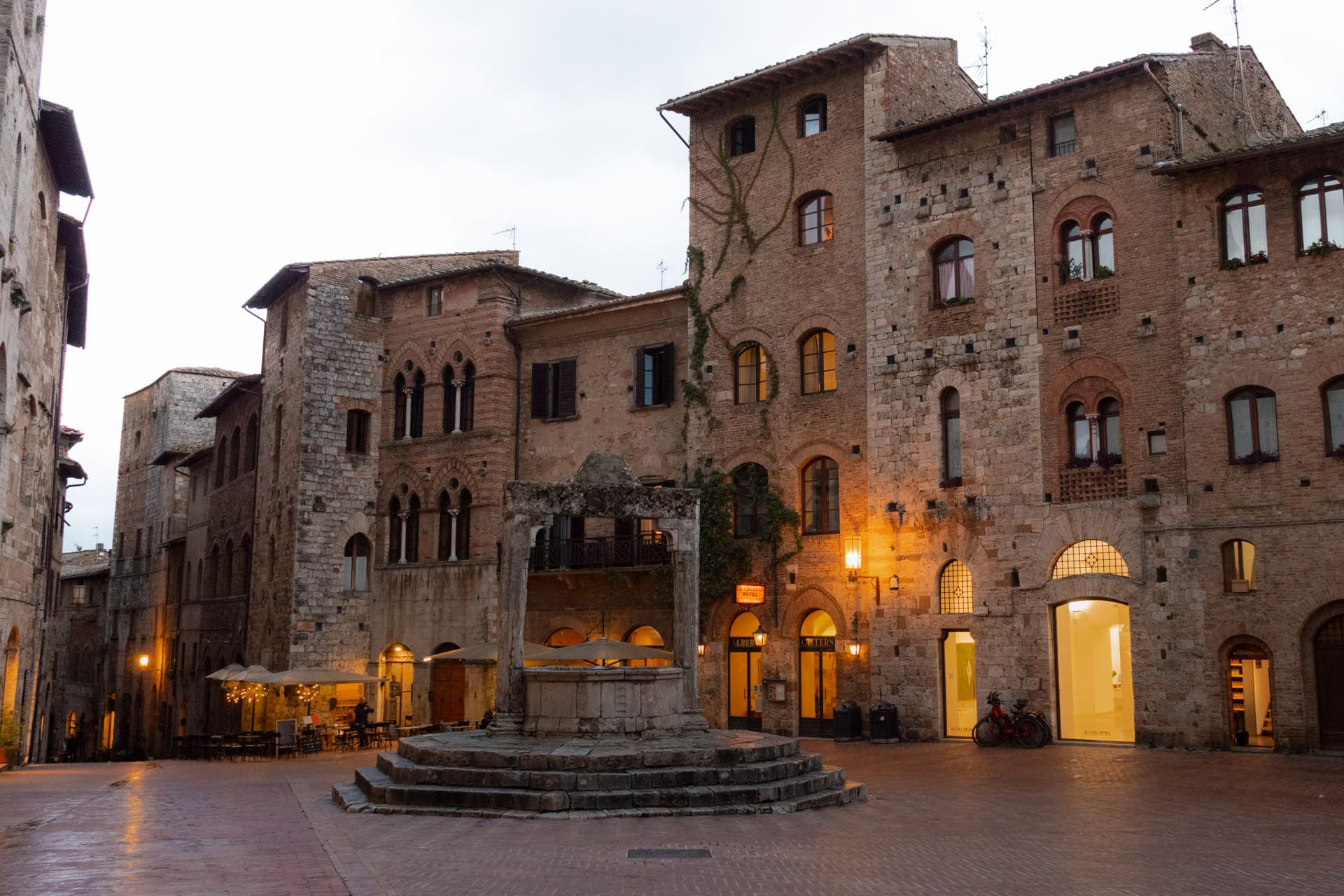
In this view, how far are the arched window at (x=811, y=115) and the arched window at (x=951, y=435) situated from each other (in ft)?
23.1

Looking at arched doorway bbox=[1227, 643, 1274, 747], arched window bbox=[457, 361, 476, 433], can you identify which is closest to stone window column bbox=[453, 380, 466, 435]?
arched window bbox=[457, 361, 476, 433]

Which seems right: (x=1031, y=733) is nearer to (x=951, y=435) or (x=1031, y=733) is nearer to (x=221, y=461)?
(x=951, y=435)

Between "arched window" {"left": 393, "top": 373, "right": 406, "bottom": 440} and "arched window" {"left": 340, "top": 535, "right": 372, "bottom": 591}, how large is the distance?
2.85 meters

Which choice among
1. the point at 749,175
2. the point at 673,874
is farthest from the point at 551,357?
the point at 673,874

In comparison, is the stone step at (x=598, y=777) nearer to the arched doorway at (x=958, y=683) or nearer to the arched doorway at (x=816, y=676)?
the arched doorway at (x=958, y=683)

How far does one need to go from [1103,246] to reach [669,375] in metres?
10.3

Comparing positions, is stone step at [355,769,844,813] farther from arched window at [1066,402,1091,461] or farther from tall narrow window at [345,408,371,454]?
tall narrow window at [345,408,371,454]

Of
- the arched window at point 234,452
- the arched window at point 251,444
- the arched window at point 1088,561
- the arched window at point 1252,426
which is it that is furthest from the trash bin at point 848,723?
the arched window at point 234,452

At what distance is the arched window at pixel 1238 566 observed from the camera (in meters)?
21.9

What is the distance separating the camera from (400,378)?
111ft

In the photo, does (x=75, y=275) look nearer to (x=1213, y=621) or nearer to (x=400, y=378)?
(x=400, y=378)

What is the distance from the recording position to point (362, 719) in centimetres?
2983

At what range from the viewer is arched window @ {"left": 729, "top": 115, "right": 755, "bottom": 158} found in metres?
29.9

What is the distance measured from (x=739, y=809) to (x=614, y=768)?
157cm
